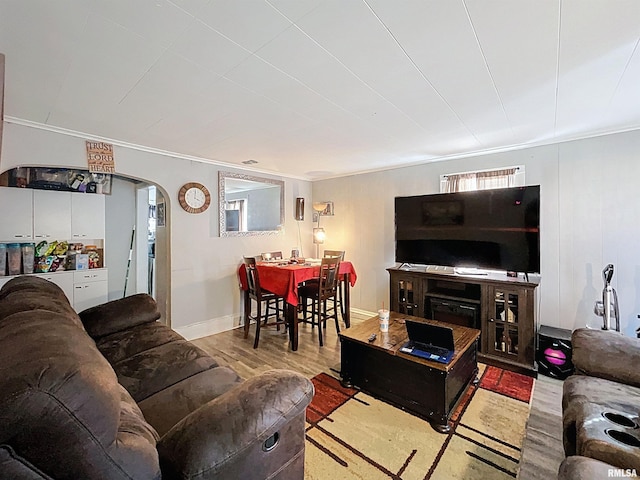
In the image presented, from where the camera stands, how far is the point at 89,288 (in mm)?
3779

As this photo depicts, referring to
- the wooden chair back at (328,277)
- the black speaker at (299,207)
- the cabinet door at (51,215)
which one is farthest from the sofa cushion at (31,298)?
the black speaker at (299,207)

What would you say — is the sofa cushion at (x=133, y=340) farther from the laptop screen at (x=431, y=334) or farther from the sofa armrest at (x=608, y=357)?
the sofa armrest at (x=608, y=357)

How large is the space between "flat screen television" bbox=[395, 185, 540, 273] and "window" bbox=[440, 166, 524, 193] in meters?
0.41

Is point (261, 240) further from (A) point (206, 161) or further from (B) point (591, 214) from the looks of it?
(B) point (591, 214)

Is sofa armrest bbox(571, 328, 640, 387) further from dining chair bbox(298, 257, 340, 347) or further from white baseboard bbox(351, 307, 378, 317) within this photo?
white baseboard bbox(351, 307, 378, 317)

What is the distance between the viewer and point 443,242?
353 centimetres

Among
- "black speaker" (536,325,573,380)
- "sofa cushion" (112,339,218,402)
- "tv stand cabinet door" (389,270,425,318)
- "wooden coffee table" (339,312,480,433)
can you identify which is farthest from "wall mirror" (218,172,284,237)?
"black speaker" (536,325,573,380)

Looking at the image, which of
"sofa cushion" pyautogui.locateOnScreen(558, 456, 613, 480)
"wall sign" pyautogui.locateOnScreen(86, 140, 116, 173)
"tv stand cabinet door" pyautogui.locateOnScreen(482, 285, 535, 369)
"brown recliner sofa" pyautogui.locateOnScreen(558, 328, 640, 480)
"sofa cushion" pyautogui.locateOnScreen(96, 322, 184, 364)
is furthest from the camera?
"wall sign" pyautogui.locateOnScreen(86, 140, 116, 173)

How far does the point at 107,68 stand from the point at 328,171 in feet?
10.6

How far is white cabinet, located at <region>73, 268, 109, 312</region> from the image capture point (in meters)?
3.67

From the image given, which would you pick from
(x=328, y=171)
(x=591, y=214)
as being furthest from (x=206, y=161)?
(x=591, y=214)

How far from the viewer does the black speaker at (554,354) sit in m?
2.64

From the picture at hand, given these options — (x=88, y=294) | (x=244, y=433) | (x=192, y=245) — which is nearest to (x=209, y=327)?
(x=192, y=245)

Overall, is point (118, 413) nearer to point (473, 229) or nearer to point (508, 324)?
point (508, 324)
